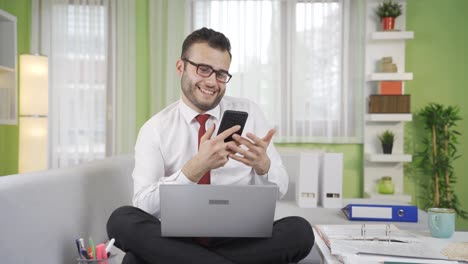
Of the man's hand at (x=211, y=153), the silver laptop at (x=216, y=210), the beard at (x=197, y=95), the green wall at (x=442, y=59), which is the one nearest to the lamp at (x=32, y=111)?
the beard at (x=197, y=95)

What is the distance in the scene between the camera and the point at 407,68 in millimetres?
4215

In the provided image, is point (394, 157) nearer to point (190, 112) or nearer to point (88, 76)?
point (190, 112)

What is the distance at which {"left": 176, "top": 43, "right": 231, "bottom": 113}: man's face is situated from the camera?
193cm

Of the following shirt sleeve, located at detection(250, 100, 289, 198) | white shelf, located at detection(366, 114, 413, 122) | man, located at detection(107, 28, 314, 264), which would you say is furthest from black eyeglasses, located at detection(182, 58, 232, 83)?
white shelf, located at detection(366, 114, 413, 122)

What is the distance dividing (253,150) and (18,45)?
3.21 m

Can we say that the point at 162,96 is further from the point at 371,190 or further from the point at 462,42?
the point at 462,42

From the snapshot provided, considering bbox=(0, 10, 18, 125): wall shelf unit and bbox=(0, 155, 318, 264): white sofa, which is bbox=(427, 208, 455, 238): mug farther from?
bbox=(0, 10, 18, 125): wall shelf unit

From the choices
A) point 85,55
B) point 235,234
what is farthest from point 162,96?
point 235,234

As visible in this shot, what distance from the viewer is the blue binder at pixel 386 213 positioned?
93.1 inches

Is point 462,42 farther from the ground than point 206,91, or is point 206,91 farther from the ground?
point 462,42

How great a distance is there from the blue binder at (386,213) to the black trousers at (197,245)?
33.1 inches

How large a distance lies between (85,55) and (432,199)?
125 inches

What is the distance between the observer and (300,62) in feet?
13.7

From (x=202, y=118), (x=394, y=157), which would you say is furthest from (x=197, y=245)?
(x=394, y=157)
